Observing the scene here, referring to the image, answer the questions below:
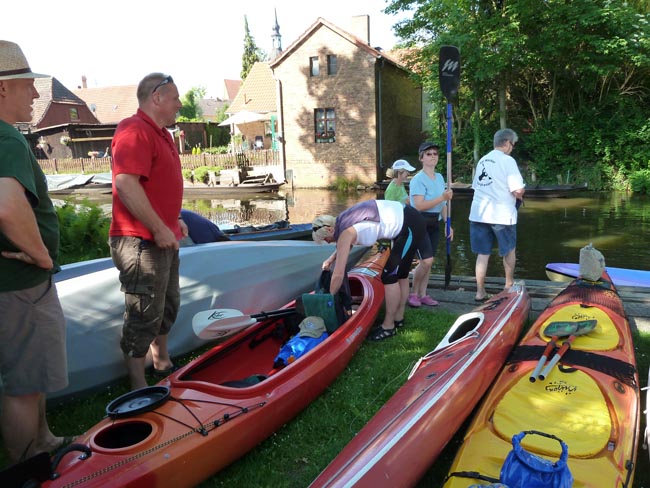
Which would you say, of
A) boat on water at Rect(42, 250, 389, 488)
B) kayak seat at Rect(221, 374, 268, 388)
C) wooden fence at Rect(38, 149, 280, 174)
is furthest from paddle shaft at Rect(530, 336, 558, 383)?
wooden fence at Rect(38, 149, 280, 174)

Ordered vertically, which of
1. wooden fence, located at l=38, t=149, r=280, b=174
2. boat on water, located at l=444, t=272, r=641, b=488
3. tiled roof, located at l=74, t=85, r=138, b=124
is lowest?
boat on water, located at l=444, t=272, r=641, b=488

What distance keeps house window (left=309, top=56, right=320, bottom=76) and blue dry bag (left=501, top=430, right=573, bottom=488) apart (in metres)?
21.8

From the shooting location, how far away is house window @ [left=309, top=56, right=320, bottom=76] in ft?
71.7

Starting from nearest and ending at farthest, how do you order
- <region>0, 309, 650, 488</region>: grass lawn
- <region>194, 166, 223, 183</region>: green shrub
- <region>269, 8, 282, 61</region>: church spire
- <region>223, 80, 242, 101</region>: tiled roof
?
1. <region>0, 309, 650, 488</region>: grass lawn
2. <region>194, 166, 223, 183</region>: green shrub
3. <region>269, 8, 282, 61</region>: church spire
4. <region>223, 80, 242, 101</region>: tiled roof

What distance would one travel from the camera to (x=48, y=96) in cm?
3828

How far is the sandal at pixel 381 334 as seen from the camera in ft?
13.7

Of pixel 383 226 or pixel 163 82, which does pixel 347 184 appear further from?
pixel 163 82

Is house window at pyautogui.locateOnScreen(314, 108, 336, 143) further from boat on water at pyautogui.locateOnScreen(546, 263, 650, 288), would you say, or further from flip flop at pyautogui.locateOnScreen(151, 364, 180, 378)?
flip flop at pyautogui.locateOnScreen(151, 364, 180, 378)

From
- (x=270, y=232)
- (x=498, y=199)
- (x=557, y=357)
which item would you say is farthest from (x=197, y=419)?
(x=270, y=232)

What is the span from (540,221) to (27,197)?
1188cm

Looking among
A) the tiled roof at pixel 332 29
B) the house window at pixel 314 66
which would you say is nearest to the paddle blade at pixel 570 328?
the tiled roof at pixel 332 29

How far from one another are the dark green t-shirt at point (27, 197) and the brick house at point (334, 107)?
19.7 meters

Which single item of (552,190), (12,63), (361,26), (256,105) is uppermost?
(361,26)

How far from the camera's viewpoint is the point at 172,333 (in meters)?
3.81
